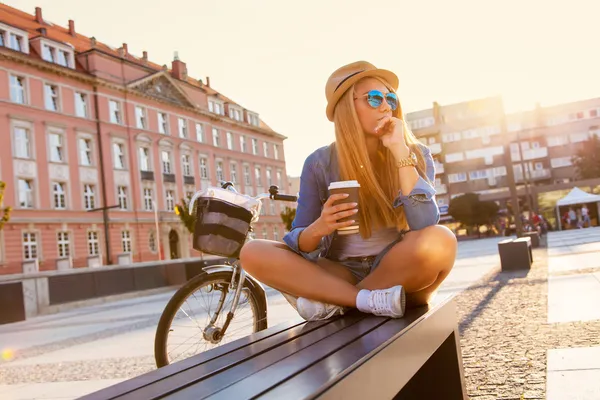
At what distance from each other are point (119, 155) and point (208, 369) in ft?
128

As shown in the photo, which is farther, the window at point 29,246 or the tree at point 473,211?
the tree at point 473,211

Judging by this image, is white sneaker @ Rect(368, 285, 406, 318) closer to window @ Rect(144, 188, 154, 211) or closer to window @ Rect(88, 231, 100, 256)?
window @ Rect(88, 231, 100, 256)

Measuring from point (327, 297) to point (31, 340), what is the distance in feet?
21.6

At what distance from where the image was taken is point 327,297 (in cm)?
220

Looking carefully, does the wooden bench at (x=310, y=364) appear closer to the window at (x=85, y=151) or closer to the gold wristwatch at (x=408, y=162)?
the gold wristwatch at (x=408, y=162)

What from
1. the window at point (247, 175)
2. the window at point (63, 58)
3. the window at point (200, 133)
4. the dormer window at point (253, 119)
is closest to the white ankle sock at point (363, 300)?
the window at point (63, 58)

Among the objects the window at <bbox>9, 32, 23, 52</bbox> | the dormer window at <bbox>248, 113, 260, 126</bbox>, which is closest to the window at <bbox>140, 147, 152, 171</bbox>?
the window at <bbox>9, 32, 23, 52</bbox>

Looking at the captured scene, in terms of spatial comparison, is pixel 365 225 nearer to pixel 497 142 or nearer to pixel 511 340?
pixel 511 340

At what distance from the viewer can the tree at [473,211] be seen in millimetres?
48750

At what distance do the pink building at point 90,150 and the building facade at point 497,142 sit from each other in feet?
105

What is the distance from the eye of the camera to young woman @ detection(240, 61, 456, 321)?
218 centimetres

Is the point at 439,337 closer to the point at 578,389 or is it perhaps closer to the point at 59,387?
the point at 578,389

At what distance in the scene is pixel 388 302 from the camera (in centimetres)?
196

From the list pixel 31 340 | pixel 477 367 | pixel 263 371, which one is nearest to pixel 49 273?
pixel 31 340
